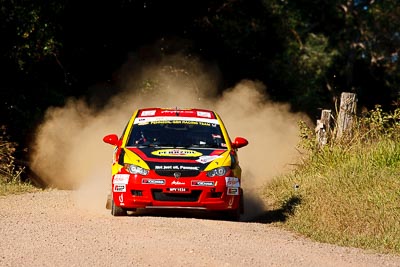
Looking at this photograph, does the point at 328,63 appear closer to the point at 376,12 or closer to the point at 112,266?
the point at 376,12

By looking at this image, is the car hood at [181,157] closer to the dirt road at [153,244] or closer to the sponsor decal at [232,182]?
the sponsor decal at [232,182]

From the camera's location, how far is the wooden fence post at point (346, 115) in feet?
60.9

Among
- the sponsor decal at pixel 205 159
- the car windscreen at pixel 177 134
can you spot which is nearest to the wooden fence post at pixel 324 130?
the car windscreen at pixel 177 134

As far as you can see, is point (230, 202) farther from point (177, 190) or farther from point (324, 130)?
point (324, 130)

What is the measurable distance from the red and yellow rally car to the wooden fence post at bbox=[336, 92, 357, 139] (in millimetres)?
4122

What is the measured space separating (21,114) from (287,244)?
39.3 feet

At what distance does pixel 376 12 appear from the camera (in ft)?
146

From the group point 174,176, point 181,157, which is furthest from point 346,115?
point 174,176

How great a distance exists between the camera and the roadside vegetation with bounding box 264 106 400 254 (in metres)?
13.5

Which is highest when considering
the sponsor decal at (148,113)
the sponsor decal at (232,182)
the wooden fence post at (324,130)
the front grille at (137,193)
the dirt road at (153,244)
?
the wooden fence post at (324,130)

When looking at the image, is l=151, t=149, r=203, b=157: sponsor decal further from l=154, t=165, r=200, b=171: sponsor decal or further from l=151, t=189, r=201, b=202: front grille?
l=151, t=189, r=201, b=202: front grille

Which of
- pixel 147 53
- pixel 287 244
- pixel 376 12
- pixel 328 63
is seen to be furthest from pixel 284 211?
pixel 376 12

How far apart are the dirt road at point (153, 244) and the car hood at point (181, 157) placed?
820 millimetres

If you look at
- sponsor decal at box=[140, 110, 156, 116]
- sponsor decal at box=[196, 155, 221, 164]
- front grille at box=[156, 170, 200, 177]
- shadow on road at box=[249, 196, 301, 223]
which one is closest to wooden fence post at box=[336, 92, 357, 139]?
shadow on road at box=[249, 196, 301, 223]
